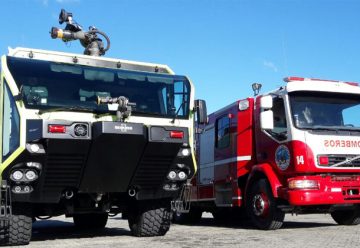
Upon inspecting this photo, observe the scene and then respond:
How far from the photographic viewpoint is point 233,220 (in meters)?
14.7

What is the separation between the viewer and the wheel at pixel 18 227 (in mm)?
8164

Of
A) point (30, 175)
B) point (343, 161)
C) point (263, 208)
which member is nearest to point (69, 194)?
point (30, 175)

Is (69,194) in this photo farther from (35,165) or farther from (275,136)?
(275,136)

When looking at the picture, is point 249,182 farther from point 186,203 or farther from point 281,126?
point 186,203

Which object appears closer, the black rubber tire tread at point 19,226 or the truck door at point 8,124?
the truck door at point 8,124

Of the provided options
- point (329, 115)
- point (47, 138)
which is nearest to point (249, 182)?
point (329, 115)

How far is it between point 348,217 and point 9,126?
7822 millimetres

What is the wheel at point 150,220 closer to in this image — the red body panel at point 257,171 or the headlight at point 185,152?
the headlight at point 185,152

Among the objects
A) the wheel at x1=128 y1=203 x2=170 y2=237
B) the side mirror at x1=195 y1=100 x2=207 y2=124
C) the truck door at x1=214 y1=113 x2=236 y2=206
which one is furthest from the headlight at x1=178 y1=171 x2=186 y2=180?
the truck door at x1=214 y1=113 x2=236 y2=206

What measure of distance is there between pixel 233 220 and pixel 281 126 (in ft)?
16.2

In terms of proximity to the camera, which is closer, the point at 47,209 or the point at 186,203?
A: the point at 47,209

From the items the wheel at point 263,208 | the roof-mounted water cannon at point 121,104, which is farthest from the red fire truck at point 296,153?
the roof-mounted water cannon at point 121,104

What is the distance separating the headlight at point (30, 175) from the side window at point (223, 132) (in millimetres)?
5563

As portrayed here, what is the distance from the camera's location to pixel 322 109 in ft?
35.0
